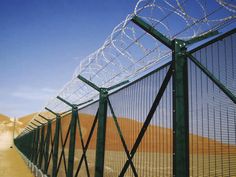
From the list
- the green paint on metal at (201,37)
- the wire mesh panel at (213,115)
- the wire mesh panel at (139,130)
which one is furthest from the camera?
the wire mesh panel at (139,130)

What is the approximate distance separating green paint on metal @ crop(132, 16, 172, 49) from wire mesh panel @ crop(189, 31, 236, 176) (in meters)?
0.43

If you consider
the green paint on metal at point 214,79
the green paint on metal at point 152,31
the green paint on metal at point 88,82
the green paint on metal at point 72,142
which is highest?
the green paint on metal at point 152,31

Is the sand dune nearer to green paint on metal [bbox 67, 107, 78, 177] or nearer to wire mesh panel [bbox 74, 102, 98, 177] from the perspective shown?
wire mesh panel [bbox 74, 102, 98, 177]

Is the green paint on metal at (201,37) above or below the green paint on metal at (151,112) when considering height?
above

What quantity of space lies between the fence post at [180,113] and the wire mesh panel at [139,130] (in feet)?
0.69

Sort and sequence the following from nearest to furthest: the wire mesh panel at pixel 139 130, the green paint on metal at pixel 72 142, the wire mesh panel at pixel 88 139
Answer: the wire mesh panel at pixel 139 130
the wire mesh panel at pixel 88 139
the green paint on metal at pixel 72 142

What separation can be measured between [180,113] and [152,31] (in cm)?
108

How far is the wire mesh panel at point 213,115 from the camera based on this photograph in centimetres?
272

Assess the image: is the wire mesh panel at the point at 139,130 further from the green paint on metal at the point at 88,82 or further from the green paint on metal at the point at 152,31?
the green paint on metal at the point at 88,82

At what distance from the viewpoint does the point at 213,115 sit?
9.47 feet

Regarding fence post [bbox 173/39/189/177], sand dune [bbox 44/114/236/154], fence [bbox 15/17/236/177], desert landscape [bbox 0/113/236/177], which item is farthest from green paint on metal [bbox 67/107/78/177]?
fence post [bbox 173/39/189/177]

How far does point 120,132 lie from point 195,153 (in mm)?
1861

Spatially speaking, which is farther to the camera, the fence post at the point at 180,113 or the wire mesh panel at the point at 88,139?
the wire mesh panel at the point at 88,139

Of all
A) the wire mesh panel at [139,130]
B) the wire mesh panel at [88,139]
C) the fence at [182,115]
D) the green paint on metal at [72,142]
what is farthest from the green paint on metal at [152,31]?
the green paint on metal at [72,142]
